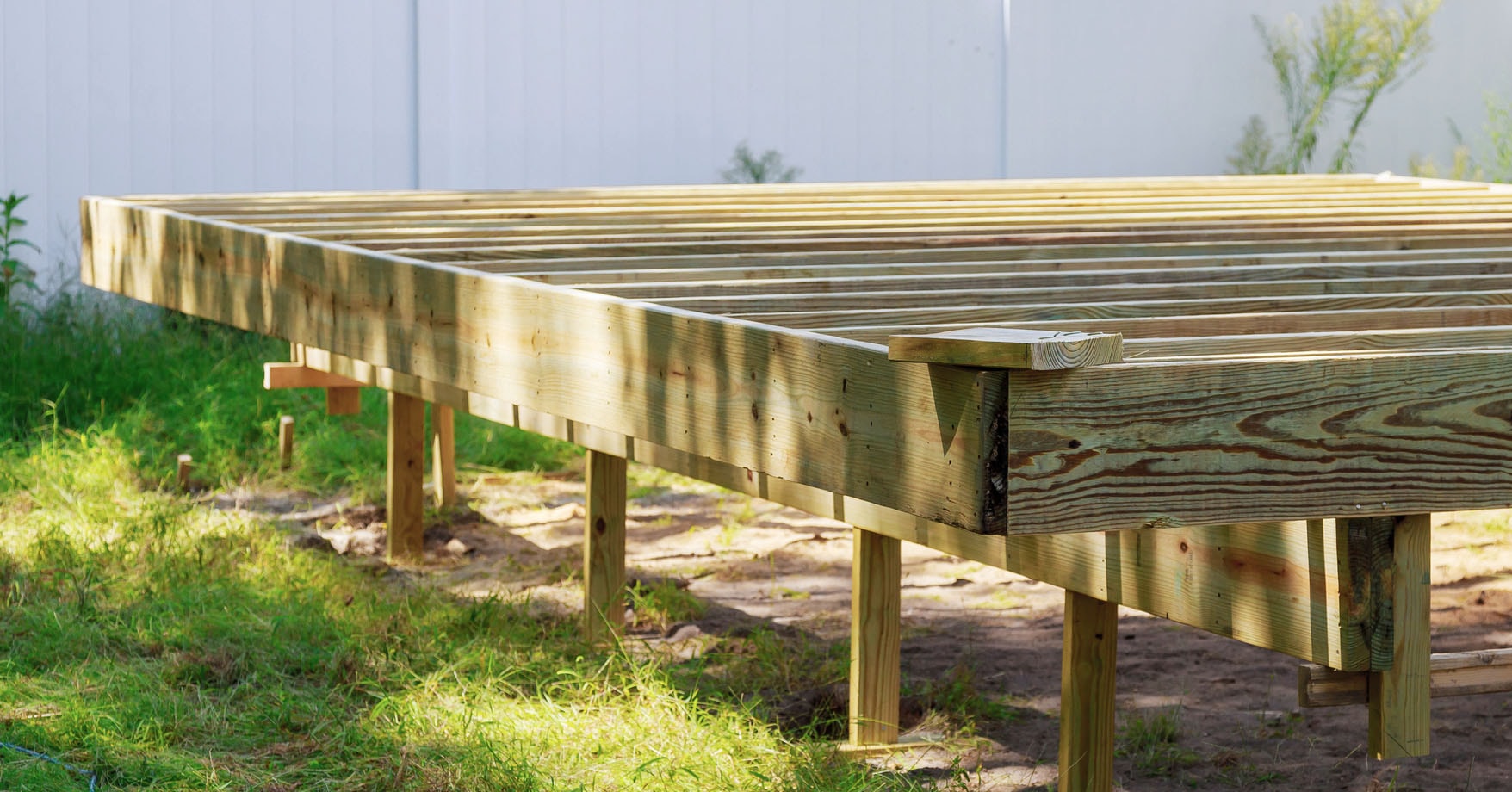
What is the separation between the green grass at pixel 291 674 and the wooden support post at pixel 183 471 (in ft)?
0.28

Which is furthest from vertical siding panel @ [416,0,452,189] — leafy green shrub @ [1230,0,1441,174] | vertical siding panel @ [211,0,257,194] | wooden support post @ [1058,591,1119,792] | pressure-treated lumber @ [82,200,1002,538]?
wooden support post @ [1058,591,1119,792]

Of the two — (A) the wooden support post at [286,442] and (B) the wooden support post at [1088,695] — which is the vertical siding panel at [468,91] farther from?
(B) the wooden support post at [1088,695]

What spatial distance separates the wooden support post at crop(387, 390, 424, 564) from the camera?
18.1ft

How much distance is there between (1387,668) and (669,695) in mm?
1866

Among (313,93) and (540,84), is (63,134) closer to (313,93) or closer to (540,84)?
(313,93)

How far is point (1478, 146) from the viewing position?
12.8 meters

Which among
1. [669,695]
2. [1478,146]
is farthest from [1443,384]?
[1478,146]

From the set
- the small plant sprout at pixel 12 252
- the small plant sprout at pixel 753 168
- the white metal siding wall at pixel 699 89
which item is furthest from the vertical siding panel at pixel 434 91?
the small plant sprout at pixel 12 252

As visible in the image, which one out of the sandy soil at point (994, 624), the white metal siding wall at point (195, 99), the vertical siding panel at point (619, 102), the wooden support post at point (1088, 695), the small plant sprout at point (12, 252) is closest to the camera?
the wooden support post at point (1088, 695)

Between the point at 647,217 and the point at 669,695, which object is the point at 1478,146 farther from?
the point at 669,695

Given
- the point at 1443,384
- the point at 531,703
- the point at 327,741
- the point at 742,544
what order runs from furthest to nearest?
the point at 742,544
the point at 531,703
the point at 327,741
the point at 1443,384

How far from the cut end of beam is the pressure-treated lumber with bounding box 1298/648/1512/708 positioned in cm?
99

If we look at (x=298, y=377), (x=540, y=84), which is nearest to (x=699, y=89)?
(x=540, y=84)

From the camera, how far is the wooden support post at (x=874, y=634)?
3691 mm
